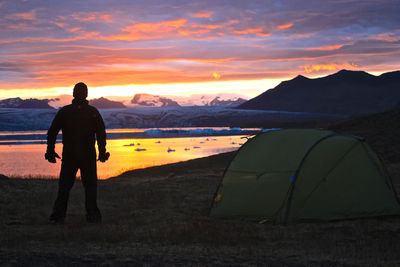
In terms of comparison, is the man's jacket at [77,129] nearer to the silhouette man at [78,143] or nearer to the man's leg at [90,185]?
the silhouette man at [78,143]

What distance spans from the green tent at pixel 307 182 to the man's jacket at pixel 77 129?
3094 mm

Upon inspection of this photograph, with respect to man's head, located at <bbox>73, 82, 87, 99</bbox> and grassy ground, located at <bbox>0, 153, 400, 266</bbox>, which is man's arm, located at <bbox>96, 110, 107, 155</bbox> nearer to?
man's head, located at <bbox>73, 82, 87, 99</bbox>

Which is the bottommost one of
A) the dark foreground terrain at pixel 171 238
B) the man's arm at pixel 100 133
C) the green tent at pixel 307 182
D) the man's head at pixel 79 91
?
the dark foreground terrain at pixel 171 238

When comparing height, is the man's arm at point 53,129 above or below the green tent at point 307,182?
above

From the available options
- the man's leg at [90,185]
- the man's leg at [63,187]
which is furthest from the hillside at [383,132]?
the man's leg at [63,187]

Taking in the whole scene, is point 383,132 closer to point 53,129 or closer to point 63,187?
point 63,187

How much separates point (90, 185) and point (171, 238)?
2.23 m

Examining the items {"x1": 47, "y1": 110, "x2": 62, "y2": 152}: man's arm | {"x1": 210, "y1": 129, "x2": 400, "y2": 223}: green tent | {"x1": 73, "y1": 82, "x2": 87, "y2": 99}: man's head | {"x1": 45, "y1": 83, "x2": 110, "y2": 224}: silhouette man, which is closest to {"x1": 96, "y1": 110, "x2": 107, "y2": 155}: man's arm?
{"x1": 45, "y1": 83, "x2": 110, "y2": 224}: silhouette man

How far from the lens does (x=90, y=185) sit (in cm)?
1002

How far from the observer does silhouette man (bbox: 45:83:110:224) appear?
9.72m

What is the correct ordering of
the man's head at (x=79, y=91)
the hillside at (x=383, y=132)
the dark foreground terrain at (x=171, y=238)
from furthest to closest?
the hillside at (x=383, y=132) → the man's head at (x=79, y=91) → the dark foreground terrain at (x=171, y=238)

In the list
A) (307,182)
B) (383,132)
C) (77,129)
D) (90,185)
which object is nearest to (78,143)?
(77,129)

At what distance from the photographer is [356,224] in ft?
32.6

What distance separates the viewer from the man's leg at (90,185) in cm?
995
